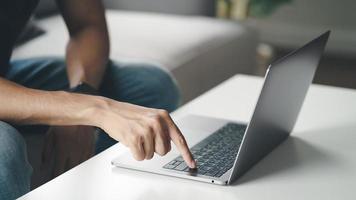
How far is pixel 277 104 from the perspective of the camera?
100 centimetres

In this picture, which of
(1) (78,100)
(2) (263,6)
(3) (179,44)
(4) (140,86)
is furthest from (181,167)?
(2) (263,6)

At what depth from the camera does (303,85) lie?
1.13m

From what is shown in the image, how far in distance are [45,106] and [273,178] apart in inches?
13.9

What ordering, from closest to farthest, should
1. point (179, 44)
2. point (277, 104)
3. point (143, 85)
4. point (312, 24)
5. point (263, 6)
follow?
point (277, 104) < point (143, 85) < point (179, 44) < point (263, 6) < point (312, 24)

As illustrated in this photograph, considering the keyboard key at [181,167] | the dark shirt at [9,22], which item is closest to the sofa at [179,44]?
the dark shirt at [9,22]

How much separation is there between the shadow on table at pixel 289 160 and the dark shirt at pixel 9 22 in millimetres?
608

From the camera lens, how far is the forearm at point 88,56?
1426mm

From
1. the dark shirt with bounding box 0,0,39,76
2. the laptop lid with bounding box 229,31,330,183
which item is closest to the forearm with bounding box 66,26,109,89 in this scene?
the dark shirt with bounding box 0,0,39,76

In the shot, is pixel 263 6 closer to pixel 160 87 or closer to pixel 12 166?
pixel 160 87

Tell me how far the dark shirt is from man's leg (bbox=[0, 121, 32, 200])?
0.39 meters

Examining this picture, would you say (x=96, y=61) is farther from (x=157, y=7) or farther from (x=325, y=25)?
(x=325, y=25)

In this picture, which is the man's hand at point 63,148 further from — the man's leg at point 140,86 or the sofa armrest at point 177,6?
the sofa armrest at point 177,6

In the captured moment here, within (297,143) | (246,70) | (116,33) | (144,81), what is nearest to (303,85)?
(297,143)

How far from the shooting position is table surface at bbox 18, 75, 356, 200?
90cm
